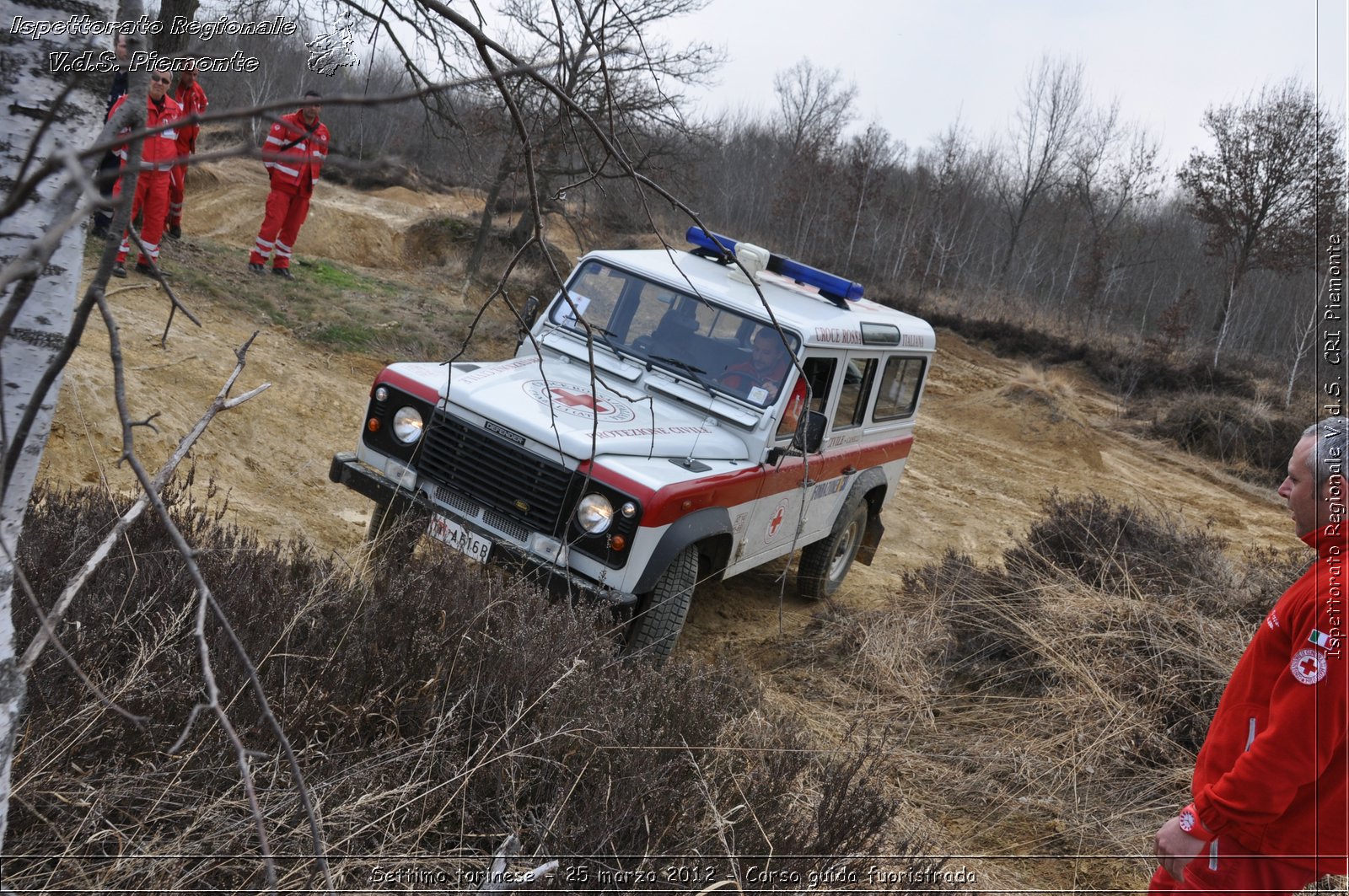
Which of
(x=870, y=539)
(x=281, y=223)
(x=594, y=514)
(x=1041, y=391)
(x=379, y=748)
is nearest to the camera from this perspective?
(x=379, y=748)

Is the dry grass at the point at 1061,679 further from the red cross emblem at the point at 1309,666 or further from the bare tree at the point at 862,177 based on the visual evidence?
the bare tree at the point at 862,177

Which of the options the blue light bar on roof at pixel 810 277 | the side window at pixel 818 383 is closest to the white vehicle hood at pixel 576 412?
the side window at pixel 818 383

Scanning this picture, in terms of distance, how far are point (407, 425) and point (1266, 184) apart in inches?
951

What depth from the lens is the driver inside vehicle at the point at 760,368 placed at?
5328 millimetres

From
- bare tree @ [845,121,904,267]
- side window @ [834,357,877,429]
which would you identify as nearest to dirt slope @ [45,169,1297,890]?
side window @ [834,357,877,429]

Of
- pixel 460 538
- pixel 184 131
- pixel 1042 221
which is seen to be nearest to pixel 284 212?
pixel 184 131

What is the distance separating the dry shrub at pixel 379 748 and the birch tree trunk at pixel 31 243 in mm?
705

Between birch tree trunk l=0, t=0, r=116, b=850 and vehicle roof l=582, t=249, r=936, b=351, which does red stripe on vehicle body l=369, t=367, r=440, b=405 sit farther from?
birch tree trunk l=0, t=0, r=116, b=850

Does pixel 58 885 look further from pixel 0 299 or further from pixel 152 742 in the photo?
pixel 0 299

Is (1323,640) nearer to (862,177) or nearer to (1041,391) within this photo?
(1041,391)

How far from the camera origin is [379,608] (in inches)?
125

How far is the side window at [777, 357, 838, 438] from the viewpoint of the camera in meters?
5.34

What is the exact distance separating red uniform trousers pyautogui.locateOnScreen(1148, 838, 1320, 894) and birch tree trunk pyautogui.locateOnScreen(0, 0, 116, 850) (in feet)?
8.32

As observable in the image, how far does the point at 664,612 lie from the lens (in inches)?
177
